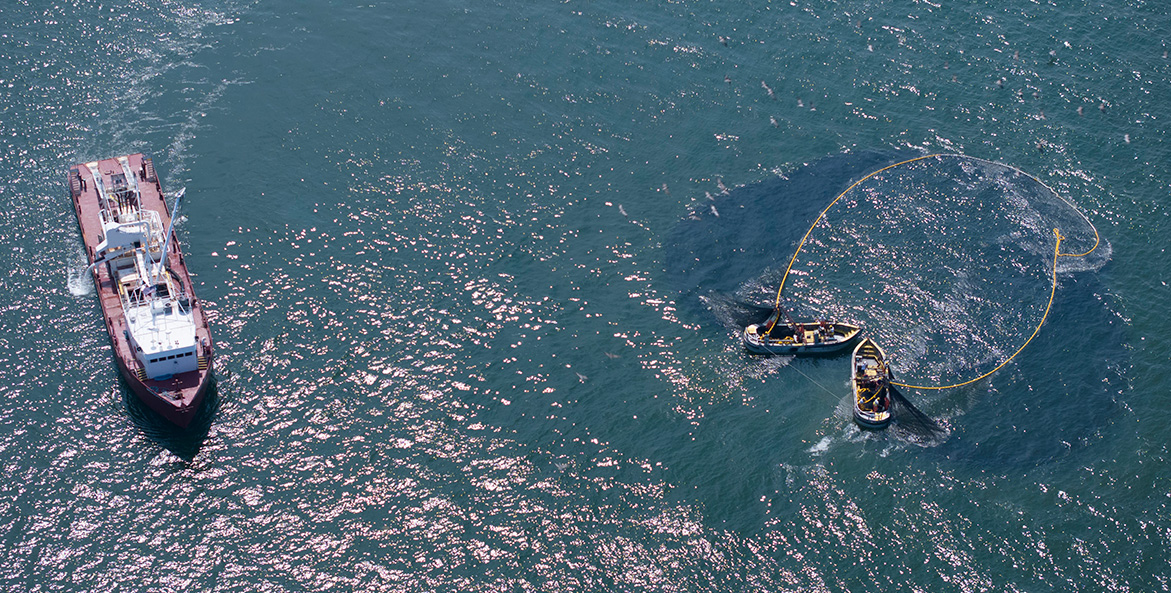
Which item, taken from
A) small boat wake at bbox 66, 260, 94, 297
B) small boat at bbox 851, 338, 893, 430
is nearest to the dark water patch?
small boat at bbox 851, 338, 893, 430

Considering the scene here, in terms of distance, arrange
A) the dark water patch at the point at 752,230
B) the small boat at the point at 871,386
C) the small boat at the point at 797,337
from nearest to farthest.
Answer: the small boat at the point at 871,386 < the small boat at the point at 797,337 < the dark water patch at the point at 752,230

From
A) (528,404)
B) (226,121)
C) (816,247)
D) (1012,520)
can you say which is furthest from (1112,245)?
(226,121)

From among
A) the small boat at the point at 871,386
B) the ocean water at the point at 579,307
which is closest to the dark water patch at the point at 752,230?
the ocean water at the point at 579,307

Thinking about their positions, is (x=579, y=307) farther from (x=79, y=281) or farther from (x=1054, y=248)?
(x=1054, y=248)

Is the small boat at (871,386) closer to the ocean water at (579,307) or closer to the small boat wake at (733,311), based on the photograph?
the ocean water at (579,307)

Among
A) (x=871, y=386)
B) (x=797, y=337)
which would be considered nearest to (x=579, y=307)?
(x=797, y=337)

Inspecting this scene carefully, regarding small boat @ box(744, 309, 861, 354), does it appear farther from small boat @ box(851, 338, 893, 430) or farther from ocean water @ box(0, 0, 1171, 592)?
small boat @ box(851, 338, 893, 430)
